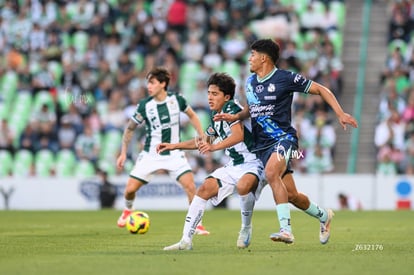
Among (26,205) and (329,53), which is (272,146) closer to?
(26,205)

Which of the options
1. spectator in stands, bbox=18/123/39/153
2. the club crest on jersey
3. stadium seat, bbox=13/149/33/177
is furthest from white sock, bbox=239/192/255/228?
spectator in stands, bbox=18/123/39/153

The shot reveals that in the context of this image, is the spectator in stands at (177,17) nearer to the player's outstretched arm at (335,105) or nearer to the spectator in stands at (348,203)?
the spectator in stands at (348,203)

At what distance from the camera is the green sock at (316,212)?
12688mm

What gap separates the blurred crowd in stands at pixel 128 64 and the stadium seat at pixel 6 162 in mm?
25

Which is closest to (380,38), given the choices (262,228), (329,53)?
(329,53)

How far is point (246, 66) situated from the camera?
28.7 meters

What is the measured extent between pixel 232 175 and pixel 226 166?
19 cm

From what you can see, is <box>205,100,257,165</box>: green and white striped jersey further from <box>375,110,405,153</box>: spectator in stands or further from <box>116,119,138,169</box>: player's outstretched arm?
<box>375,110,405,153</box>: spectator in stands

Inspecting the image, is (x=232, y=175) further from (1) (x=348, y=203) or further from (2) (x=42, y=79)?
(2) (x=42, y=79)

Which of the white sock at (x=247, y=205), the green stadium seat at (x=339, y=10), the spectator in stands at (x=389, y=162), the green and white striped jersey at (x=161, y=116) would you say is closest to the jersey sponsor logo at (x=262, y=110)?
the white sock at (x=247, y=205)

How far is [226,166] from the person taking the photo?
487 inches

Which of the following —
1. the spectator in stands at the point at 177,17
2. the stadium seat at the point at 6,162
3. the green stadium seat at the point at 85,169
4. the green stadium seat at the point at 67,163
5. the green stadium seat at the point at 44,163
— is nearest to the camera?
the green stadium seat at the point at 85,169

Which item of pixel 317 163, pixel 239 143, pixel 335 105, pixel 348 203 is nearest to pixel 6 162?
pixel 317 163

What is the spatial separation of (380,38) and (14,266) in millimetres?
21530
